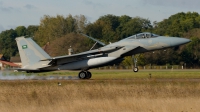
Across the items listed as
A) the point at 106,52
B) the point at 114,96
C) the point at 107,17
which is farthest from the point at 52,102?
the point at 107,17

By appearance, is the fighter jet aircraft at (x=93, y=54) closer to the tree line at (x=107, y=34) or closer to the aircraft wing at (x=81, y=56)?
the aircraft wing at (x=81, y=56)

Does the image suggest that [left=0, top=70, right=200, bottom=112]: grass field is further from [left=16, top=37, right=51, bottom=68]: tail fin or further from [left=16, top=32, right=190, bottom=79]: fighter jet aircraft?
[left=16, top=37, right=51, bottom=68]: tail fin

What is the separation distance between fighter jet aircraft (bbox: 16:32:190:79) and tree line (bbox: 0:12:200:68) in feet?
148

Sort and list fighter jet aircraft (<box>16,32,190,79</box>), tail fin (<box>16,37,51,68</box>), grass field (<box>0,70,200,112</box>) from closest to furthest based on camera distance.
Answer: grass field (<box>0,70,200,112</box>) → fighter jet aircraft (<box>16,32,190,79</box>) → tail fin (<box>16,37,51,68</box>)

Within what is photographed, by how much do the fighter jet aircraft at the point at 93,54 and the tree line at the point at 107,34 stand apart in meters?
45.2

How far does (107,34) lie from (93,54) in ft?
223

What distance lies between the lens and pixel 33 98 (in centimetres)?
2273

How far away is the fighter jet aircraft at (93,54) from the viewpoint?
35.5 metres

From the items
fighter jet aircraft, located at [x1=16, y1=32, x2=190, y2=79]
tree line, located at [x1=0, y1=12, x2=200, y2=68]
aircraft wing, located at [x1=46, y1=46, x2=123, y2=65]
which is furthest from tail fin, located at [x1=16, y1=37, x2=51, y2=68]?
tree line, located at [x1=0, y1=12, x2=200, y2=68]

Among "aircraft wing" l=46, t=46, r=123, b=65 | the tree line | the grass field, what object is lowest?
the grass field

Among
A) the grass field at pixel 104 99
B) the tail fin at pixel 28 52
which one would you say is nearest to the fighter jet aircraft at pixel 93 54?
the tail fin at pixel 28 52

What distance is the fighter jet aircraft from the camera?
35.5 meters

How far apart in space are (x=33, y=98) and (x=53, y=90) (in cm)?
315

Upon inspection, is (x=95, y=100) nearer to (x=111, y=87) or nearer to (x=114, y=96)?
(x=114, y=96)
